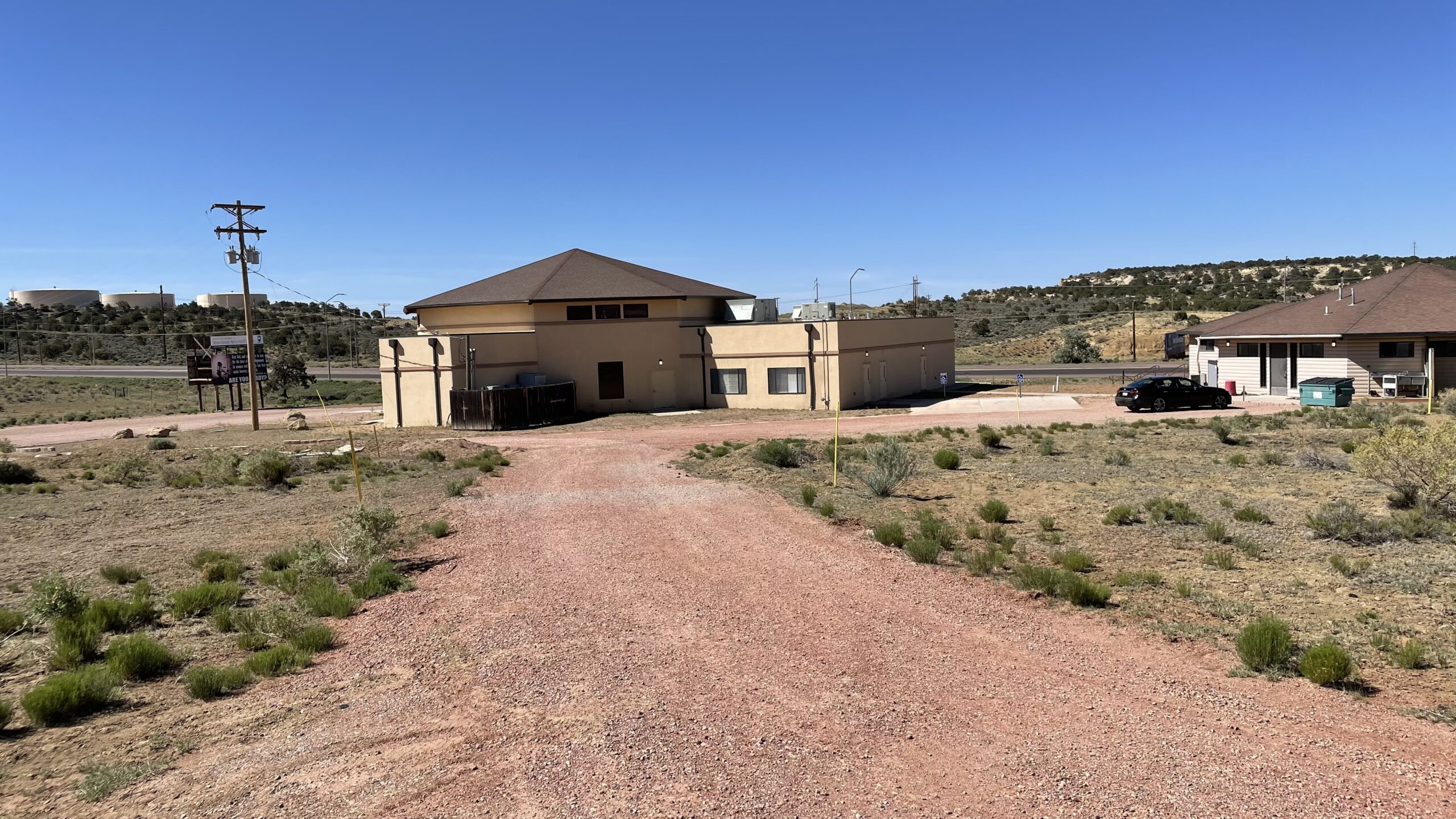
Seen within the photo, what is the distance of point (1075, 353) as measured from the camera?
78.5 m

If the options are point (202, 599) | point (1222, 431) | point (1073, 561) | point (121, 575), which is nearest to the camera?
point (202, 599)

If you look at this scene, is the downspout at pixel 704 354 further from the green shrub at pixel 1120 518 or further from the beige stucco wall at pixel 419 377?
the green shrub at pixel 1120 518

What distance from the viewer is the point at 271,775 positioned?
7.45 m

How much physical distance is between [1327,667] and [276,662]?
1081cm

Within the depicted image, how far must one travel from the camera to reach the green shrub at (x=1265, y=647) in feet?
30.8

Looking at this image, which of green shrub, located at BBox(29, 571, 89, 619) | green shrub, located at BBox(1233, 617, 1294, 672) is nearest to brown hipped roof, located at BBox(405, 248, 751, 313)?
green shrub, located at BBox(29, 571, 89, 619)

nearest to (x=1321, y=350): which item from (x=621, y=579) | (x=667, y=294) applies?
(x=667, y=294)

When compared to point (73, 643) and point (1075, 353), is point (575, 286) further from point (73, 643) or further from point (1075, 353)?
point (1075, 353)

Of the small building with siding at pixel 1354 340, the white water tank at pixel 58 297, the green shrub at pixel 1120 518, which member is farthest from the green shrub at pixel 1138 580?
the white water tank at pixel 58 297

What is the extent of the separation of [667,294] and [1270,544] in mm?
31873

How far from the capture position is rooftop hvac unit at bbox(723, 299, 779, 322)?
156ft

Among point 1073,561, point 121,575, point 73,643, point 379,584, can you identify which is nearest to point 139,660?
point 73,643

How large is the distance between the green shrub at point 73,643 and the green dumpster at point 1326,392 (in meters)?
42.0

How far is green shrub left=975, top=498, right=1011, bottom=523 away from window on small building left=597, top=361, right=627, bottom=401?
2814 centimetres
